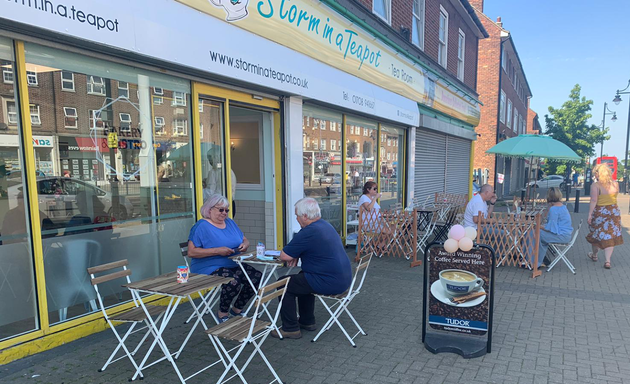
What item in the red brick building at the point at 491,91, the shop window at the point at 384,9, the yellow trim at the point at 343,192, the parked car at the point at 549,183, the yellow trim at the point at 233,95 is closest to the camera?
the yellow trim at the point at 233,95

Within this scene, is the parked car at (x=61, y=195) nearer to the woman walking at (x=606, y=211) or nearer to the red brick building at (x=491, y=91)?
the woman walking at (x=606, y=211)

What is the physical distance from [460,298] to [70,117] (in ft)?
13.7

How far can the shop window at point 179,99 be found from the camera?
188 inches

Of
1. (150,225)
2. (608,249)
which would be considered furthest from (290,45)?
(608,249)

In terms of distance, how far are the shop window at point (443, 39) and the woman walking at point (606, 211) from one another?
24.8 ft

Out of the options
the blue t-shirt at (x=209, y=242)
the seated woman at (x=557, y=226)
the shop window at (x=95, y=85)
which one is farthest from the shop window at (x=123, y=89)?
the seated woman at (x=557, y=226)

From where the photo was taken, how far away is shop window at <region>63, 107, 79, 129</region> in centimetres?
383

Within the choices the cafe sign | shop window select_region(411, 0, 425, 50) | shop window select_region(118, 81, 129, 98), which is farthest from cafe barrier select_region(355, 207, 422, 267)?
shop window select_region(411, 0, 425, 50)

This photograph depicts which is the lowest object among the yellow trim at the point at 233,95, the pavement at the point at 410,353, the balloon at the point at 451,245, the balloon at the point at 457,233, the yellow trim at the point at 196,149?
the pavement at the point at 410,353

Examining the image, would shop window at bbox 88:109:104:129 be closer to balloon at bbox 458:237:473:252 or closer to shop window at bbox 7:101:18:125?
shop window at bbox 7:101:18:125

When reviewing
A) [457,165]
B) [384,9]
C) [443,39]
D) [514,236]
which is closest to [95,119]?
[514,236]

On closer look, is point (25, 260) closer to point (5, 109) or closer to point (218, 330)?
point (5, 109)

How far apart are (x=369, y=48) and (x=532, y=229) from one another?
15.5 ft

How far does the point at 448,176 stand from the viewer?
1464 cm
